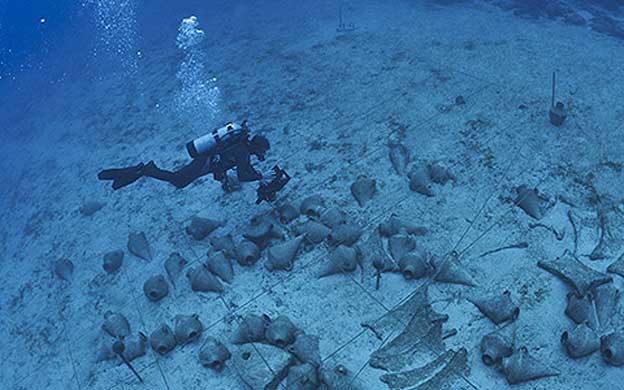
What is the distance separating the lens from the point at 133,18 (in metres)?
26.1

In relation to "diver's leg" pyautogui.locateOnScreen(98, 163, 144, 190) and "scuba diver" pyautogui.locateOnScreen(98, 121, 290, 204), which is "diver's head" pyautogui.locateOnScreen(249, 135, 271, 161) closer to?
"scuba diver" pyautogui.locateOnScreen(98, 121, 290, 204)

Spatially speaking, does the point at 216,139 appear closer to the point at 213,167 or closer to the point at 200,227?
the point at 213,167

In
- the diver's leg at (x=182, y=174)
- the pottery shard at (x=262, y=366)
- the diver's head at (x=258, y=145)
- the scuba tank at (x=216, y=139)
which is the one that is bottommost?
the pottery shard at (x=262, y=366)

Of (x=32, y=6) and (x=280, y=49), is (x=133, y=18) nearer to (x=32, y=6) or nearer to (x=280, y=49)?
(x=280, y=49)

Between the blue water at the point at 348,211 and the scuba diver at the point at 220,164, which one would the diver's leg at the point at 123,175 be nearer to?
the scuba diver at the point at 220,164

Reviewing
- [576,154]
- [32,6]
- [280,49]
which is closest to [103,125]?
[280,49]

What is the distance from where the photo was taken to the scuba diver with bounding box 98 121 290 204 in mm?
9531

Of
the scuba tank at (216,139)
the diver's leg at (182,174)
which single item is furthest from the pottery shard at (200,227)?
the scuba tank at (216,139)

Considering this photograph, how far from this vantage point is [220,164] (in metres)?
9.88

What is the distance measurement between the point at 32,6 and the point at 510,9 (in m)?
38.8

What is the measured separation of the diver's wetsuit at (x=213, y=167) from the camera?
9570mm

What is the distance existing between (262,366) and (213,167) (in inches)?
185

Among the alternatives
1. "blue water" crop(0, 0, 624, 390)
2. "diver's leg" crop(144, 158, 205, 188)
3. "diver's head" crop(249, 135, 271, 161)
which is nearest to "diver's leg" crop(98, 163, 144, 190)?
"blue water" crop(0, 0, 624, 390)

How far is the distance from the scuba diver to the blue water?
0.32 feet
